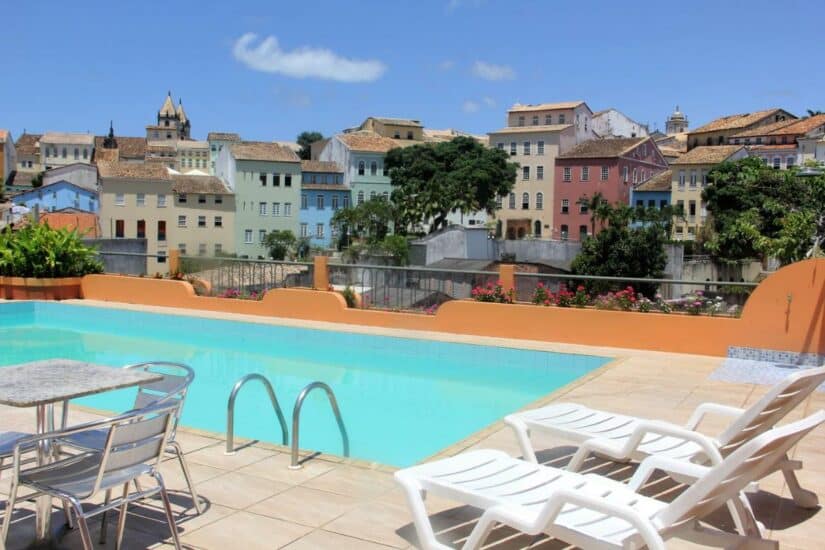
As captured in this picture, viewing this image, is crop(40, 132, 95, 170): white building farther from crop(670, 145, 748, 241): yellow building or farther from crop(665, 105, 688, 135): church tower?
crop(665, 105, 688, 135): church tower

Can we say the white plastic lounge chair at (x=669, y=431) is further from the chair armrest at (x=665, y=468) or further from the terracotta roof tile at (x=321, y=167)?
the terracotta roof tile at (x=321, y=167)

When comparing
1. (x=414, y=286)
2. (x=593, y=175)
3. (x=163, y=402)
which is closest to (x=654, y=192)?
(x=593, y=175)

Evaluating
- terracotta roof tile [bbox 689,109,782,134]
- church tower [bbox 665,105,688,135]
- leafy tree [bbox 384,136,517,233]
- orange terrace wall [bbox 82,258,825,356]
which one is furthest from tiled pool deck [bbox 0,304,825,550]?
church tower [bbox 665,105,688,135]

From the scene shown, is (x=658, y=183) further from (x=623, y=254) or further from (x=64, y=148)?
(x=64, y=148)

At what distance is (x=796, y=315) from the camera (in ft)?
35.9

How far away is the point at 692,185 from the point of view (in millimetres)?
71000

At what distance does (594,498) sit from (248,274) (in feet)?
47.6

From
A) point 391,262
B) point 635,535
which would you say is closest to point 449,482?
point 635,535

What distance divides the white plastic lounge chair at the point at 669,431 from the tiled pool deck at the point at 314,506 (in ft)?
1.13

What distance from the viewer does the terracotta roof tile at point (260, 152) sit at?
7162 centimetres

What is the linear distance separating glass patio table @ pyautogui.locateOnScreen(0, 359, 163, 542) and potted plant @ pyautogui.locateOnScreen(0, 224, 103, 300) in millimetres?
14215

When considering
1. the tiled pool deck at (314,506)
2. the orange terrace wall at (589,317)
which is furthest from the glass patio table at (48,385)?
the orange terrace wall at (589,317)

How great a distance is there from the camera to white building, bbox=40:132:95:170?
114625 millimetres

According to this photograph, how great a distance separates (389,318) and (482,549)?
417 inches
